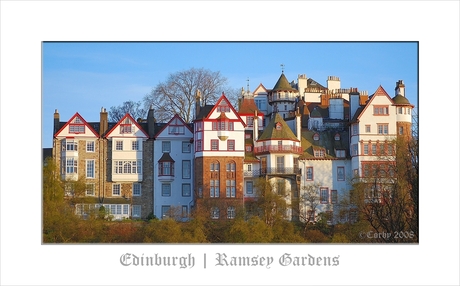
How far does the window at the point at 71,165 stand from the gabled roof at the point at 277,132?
1163 centimetres

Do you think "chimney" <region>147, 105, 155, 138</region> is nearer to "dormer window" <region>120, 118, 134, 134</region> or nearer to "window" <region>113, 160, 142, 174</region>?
"dormer window" <region>120, 118, 134, 134</region>

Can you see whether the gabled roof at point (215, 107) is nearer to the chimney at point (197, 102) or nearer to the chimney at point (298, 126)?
the chimney at point (197, 102)

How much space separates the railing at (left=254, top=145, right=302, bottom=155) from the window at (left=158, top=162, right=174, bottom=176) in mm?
5362

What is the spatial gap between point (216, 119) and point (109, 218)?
8967 mm

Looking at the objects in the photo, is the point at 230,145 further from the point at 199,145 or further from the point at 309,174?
the point at 309,174

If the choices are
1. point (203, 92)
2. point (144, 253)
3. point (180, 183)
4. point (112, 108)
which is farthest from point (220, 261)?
point (112, 108)

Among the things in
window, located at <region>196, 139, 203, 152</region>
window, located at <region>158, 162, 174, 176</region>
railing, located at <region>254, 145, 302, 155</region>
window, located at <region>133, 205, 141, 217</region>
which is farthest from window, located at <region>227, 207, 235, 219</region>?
window, located at <region>133, 205, 141, 217</region>

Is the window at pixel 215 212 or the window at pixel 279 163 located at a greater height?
the window at pixel 279 163

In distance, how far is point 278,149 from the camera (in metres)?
66.9

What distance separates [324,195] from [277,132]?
4.93 metres

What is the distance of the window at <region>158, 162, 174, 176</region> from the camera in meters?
67.4

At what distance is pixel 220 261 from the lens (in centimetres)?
4512

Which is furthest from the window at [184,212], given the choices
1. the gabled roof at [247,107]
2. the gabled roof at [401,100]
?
the gabled roof at [401,100]

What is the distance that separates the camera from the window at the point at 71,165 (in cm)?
6712
